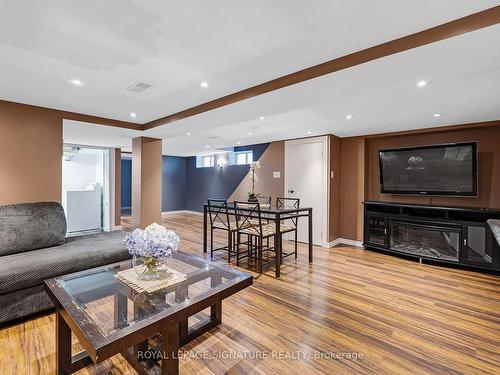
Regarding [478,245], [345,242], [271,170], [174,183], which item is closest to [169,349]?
[478,245]

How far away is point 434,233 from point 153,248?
4.12m

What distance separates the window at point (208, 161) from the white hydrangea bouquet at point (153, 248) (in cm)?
680

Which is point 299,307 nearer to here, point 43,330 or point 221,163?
point 43,330

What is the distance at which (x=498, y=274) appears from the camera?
3438 mm

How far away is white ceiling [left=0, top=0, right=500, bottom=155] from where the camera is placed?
1.48m

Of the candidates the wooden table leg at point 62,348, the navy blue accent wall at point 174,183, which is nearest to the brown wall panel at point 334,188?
the wooden table leg at point 62,348

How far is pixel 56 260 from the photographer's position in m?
2.34

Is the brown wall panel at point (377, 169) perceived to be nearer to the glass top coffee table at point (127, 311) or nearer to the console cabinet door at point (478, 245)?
the console cabinet door at point (478, 245)

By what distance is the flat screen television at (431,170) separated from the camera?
3.71 meters

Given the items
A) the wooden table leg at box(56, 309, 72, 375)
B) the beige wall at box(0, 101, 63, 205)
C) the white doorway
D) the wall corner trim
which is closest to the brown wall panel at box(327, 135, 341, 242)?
the wall corner trim

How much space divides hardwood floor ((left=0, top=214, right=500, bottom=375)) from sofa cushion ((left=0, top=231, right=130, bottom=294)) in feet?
1.34

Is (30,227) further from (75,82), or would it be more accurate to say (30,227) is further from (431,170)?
(431,170)

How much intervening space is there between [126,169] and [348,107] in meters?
8.67

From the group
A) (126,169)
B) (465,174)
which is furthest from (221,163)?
(465,174)
